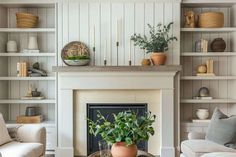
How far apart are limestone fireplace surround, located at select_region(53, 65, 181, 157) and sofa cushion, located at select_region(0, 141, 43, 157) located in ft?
3.69

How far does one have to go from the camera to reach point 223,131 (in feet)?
12.3

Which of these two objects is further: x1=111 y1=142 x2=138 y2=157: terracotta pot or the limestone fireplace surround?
the limestone fireplace surround

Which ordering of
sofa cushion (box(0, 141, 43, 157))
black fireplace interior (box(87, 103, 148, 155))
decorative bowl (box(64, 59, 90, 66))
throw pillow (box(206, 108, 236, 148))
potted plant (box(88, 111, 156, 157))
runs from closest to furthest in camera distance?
potted plant (box(88, 111, 156, 157)) < sofa cushion (box(0, 141, 43, 157)) < throw pillow (box(206, 108, 236, 148)) < decorative bowl (box(64, 59, 90, 66)) < black fireplace interior (box(87, 103, 148, 155))

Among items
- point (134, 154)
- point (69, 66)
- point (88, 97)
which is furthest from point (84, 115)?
point (134, 154)

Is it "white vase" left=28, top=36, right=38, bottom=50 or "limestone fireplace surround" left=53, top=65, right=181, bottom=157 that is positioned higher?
"white vase" left=28, top=36, right=38, bottom=50

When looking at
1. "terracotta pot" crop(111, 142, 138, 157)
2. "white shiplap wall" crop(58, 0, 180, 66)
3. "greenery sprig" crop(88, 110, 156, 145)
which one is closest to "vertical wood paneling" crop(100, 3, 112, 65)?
"white shiplap wall" crop(58, 0, 180, 66)

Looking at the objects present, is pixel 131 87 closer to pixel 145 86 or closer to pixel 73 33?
pixel 145 86

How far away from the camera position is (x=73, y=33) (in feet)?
16.7

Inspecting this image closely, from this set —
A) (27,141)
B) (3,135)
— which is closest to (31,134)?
(27,141)

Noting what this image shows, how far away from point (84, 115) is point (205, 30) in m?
2.21

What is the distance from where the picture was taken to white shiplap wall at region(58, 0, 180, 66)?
5070mm

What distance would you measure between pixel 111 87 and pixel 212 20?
181cm

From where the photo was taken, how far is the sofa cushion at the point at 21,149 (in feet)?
11.1

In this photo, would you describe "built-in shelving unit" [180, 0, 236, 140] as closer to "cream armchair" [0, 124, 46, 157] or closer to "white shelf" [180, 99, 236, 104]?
"white shelf" [180, 99, 236, 104]
